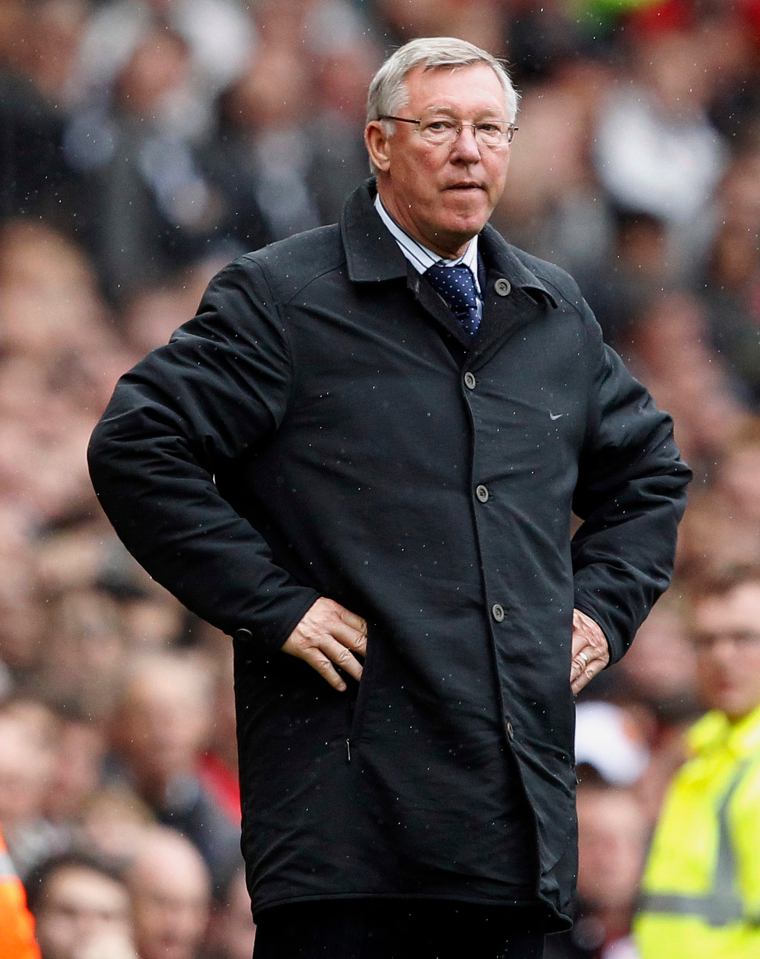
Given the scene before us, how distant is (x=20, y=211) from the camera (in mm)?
4625

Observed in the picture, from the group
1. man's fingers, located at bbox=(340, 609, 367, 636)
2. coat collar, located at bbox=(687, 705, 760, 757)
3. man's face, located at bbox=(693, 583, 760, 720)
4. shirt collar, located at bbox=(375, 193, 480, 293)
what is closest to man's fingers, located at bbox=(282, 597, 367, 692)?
man's fingers, located at bbox=(340, 609, 367, 636)

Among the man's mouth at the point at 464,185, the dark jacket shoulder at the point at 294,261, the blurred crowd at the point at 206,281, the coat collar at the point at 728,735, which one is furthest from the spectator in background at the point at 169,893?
the man's mouth at the point at 464,185

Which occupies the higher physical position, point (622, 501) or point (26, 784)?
point (622, 501)

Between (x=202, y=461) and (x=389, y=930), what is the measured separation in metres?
0.67

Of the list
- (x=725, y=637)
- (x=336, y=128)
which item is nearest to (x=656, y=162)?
(x=336, y=128)

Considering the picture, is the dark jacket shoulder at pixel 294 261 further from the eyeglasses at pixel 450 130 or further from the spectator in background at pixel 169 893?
the spectator in background at pixel 169 893

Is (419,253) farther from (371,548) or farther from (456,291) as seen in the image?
(371,548)

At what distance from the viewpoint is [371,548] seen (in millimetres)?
2498

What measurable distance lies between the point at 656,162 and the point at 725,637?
1682mm

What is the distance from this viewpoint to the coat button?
8.30 ft

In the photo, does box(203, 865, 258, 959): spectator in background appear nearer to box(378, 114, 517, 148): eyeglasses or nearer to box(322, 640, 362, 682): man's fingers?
box(322, 640, 362, 682): man's fingers

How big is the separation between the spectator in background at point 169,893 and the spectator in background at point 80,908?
0.05 m

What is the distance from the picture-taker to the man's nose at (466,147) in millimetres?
2617

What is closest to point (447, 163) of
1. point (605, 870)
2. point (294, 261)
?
point (294, 261)
